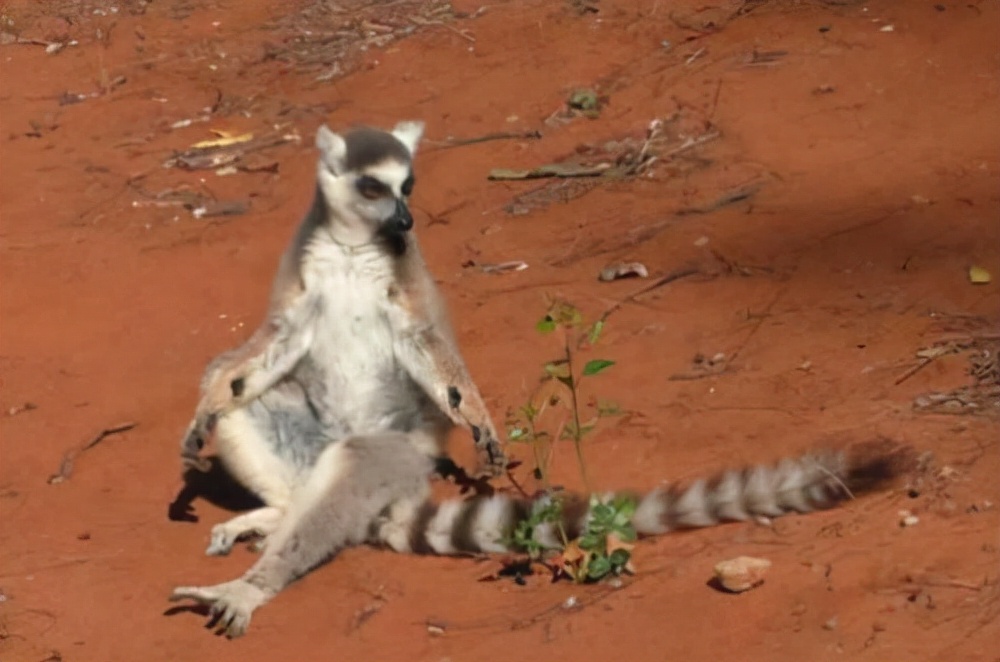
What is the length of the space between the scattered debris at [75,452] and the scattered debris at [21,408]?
0.55 meters

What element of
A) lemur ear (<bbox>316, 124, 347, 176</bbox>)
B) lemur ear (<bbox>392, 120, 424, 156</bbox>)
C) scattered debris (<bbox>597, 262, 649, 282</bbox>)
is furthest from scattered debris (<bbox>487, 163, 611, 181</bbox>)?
lemur ear (<bbox>316, 124, 347, 176</bbox>)

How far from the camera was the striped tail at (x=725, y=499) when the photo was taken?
5.79 meters

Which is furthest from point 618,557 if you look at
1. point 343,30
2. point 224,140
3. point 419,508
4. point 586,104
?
point 343,30

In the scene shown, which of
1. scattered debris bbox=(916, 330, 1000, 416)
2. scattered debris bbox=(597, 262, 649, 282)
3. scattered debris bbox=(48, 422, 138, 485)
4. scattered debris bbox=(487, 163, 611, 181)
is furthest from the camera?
scattered debris bbox=(487, 163, 611, 181)

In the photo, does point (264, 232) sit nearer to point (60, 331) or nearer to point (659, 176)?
point (60, 331)

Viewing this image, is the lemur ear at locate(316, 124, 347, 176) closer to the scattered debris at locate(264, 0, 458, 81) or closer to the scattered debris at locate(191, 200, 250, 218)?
the scattered debris at locate(191, 200, 250, 218)

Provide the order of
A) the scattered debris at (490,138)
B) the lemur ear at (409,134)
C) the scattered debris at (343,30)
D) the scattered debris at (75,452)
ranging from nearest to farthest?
the lemur ear at (409,134) < the scattered debris at (75,452) < the scattered debris at (490,138) < the scattered debris at (343,30)

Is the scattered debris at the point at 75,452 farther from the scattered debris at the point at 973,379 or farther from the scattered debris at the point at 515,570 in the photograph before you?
the scattered debris at the point at 973,379

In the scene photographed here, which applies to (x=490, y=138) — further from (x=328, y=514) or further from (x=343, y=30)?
(x=328, y=514)

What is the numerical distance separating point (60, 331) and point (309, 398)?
2.48 m

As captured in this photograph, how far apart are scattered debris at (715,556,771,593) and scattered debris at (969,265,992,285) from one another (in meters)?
2.52

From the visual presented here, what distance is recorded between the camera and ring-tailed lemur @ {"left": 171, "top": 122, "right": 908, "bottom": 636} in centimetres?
639

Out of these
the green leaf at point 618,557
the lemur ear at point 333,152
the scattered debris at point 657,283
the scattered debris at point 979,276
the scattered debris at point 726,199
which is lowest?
the scattered debris at point 726,199

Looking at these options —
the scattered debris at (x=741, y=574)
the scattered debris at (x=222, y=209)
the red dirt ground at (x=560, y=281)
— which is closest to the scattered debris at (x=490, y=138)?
the red dirt ground at (x=560, y=281)
